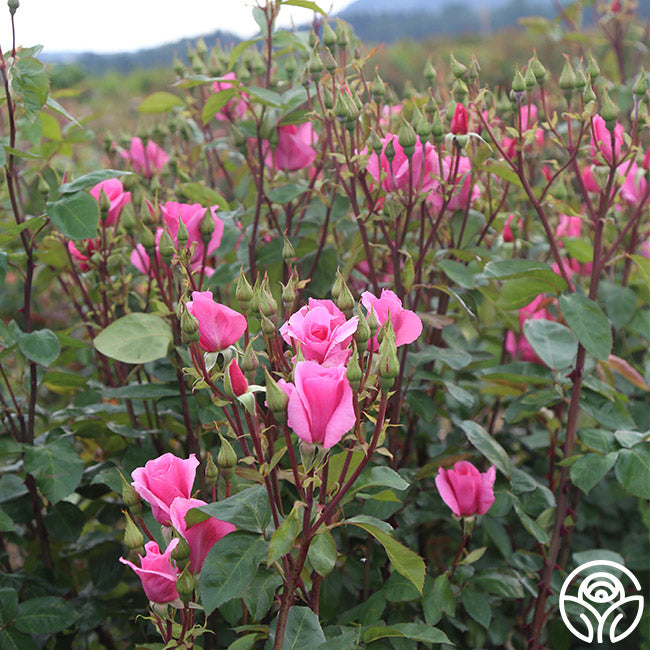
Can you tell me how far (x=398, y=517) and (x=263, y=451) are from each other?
61 centimetres

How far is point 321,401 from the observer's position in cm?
75

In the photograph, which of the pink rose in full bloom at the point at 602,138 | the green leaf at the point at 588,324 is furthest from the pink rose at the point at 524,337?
the pink rose in full bloom at the point at 602,138

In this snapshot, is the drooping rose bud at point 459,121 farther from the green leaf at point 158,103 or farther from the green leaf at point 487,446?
the green leaf at point 158,103

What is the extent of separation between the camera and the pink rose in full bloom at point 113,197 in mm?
1407

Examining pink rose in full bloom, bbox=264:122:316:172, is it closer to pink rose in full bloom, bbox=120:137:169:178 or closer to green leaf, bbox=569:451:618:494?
pink rose in full bloom, bbox=120:137:169:178

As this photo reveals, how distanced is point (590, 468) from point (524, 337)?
1.55 ft

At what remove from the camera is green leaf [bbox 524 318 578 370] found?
1.33 meters

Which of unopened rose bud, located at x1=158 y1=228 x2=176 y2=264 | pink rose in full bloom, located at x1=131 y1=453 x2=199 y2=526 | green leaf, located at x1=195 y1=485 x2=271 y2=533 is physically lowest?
green leaf, located at x1=195 y1=485 x2=271 y2=533

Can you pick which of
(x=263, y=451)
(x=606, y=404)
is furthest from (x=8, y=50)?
(x=606, y=404)

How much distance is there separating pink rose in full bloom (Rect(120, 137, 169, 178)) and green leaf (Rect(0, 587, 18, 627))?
1.02 metres

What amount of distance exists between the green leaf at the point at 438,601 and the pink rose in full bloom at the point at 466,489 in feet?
0.42

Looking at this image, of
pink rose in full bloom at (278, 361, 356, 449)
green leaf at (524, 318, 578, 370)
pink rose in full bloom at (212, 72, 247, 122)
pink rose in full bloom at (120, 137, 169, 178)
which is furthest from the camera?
pink rose in full bloom at (120, 137, 169, 178)

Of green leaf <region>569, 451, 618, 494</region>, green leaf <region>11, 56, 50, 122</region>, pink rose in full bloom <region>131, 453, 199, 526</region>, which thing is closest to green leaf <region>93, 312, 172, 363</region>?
pink rose in full bloom <region>131, 453, 199, 526</region>

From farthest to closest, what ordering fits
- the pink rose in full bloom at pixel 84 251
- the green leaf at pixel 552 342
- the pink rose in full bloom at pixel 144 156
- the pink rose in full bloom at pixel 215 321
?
Result: the pink rose in full bloom at pixel 144 156 → the pink rose in full bloom at pixel 84 251 → the green leaf at pixel 552 342 → the pink rose in full bloom at pixel 215 321
